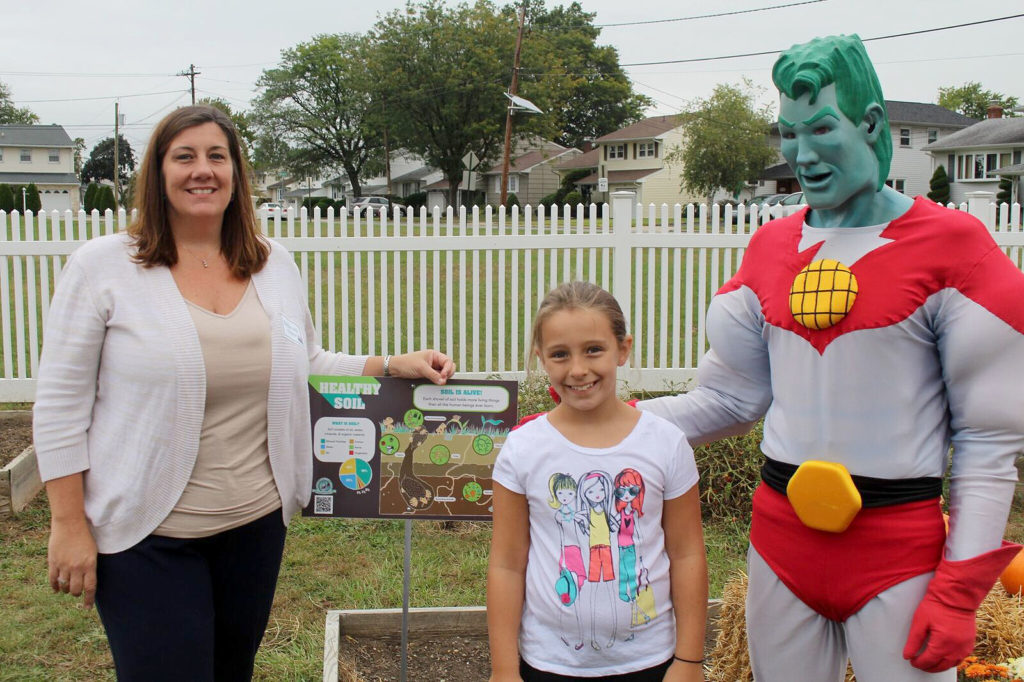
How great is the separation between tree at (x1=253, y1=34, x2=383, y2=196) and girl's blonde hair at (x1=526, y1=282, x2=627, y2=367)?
60093 mm

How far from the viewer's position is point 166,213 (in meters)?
2.44

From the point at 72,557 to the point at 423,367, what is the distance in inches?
42.4

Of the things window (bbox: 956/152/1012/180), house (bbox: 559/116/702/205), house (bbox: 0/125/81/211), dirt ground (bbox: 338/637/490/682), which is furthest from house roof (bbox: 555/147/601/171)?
dirt ground (bbox: 338/637/490/682)

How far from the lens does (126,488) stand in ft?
7.39

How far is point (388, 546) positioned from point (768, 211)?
16.3ft

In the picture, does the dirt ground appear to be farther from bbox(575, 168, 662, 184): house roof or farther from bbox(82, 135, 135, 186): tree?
bbox(82, 135, 135, 186): tree

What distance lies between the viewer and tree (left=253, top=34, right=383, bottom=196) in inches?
2409

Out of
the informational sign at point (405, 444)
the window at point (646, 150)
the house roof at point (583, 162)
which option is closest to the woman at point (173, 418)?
the informational sign at point (405, 444)

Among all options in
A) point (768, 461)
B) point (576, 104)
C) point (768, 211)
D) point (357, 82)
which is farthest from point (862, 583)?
point (576, 104)

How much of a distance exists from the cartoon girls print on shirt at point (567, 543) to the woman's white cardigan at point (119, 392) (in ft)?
2.99

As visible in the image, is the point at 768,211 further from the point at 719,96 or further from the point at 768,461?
the point at 719,96

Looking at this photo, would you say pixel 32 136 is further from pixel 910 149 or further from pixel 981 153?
pixel 981 153

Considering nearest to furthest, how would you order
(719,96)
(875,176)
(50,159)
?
(875,176) → (719,96) → (50,159)

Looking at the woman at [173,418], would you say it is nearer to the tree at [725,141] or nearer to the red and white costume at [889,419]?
the red and white costume at [889,419]
